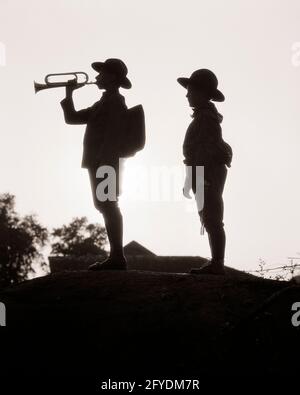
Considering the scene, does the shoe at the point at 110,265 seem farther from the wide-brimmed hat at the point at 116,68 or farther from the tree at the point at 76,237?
the tree at the point at 76,237

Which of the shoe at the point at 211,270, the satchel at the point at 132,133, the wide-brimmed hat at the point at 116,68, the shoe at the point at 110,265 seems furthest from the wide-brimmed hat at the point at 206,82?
the shoe at the point at 110,265

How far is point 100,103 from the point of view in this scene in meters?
8.41

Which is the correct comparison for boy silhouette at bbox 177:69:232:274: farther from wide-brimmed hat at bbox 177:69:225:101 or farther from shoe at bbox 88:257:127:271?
shoe at bbox 88:257:127:271

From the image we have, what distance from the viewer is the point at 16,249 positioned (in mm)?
51438

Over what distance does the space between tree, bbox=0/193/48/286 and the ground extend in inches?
1684

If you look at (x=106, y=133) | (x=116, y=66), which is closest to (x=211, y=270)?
(x=106, y=133)

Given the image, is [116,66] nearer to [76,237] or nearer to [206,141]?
[206,141]

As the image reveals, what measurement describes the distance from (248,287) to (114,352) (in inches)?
71.6

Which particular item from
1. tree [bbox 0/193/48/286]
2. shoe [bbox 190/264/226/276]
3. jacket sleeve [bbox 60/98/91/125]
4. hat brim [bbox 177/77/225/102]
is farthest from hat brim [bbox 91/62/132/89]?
tree [bbox 0/193/48/286]

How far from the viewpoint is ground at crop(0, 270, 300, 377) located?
5457 mm

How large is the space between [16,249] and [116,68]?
44.8 meters

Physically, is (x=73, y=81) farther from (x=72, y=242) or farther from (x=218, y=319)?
(x=72, y=242)
